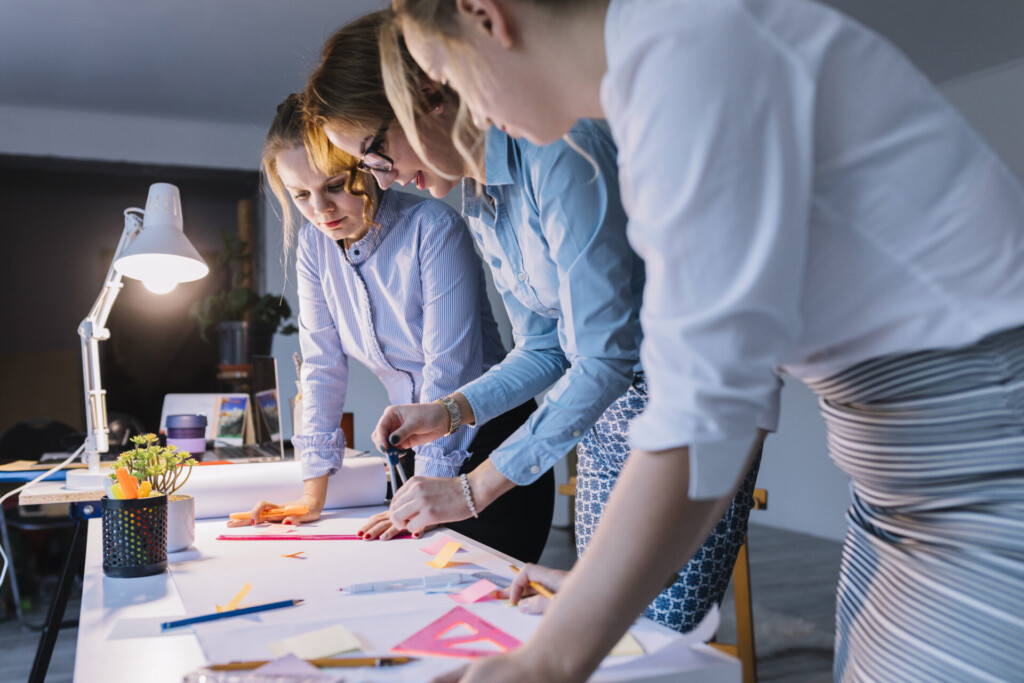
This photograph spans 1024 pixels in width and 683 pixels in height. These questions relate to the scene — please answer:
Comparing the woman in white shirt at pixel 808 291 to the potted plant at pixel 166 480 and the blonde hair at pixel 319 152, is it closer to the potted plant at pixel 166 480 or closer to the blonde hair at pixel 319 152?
the potted plant at pixel 166 480

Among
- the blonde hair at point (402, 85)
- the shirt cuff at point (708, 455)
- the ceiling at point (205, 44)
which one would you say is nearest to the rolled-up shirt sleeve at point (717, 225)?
the shirt cuff at point (708, 455)

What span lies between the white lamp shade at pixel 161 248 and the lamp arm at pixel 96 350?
0.03m

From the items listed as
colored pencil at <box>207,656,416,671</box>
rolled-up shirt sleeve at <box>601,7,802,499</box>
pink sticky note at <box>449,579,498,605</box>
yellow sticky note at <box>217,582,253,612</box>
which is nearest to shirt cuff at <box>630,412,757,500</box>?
rolled-up shirt sleeve at <box>601,7,802,499</box>

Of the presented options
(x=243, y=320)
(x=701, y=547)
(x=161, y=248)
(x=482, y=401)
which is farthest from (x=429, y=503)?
(x=243, y=320)

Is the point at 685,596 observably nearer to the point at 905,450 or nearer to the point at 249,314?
the point at 905,450

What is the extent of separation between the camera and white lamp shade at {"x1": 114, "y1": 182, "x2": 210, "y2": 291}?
170 cm

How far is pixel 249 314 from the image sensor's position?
4145 millimetres

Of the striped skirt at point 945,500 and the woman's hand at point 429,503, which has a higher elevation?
the striped skirt at point 945,500

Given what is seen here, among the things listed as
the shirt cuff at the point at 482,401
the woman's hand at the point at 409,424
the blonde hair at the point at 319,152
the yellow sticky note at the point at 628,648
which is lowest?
the yellow sticky note at the point at 628,648

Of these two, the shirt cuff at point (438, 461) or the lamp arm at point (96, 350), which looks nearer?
the shirt cuff at point (438, 461)

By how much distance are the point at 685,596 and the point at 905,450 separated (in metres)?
0.55

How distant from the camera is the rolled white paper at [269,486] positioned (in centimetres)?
152

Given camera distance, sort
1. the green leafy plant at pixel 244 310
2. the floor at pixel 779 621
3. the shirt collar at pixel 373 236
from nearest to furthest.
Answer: the shirt collar at pixel 373 236 < the floor at pixel 779 621 < the green leafy plant at pixel 244 310

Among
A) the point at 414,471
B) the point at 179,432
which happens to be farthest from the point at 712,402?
the point at 179,432
